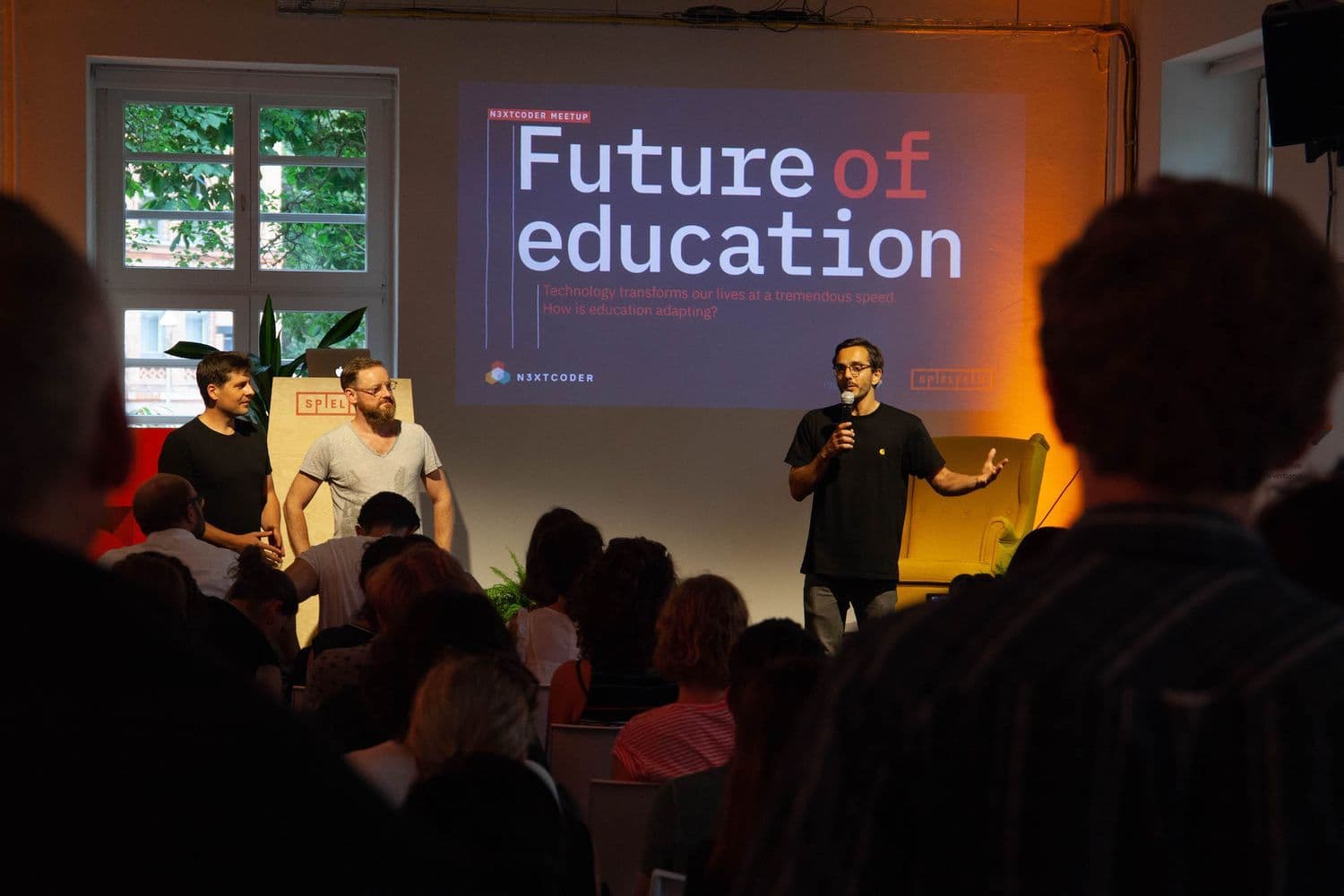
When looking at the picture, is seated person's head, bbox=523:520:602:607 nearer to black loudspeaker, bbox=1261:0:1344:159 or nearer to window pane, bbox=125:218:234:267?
black loudspeaker, bbox=1261:0:1344:159

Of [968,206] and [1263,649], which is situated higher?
[968,206]

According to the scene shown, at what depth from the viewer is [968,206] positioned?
7.76 meters

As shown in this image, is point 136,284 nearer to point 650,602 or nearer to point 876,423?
point 876,423

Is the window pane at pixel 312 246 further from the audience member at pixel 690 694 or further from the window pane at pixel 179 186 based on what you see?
the audience member at pixel 690 694

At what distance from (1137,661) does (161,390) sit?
24.5 ft

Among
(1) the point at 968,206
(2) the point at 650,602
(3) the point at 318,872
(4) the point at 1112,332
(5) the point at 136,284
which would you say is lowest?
(2) the point at 650,602

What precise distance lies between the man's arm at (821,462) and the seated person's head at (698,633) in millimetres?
2365

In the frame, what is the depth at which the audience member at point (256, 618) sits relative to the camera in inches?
129

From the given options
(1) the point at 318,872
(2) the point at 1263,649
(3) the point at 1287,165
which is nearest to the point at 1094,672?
(2) the point at 1263,649

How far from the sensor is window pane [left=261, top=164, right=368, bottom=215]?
7570 mm

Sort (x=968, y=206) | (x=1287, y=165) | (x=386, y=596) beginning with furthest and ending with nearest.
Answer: (x=968, y=206), (x=1287, y=165), (x=386, y=596)

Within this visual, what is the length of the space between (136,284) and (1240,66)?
5.94m

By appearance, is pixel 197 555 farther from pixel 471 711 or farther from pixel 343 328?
pixel 343 328

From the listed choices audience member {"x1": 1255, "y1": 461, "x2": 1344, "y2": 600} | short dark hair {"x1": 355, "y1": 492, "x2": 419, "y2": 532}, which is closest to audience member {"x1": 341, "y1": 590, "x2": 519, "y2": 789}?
audience member {"x1": 1255, "y1": 461, "x2": 1344, "y2": 600}
